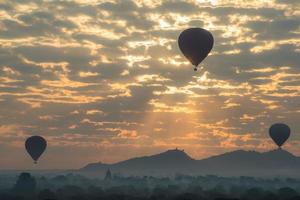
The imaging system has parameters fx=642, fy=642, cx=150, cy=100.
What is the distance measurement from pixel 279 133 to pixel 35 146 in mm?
65039

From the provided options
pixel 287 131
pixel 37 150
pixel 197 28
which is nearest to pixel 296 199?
pixel 287 131

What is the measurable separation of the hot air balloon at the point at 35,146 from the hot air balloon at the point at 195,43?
71314 millimetres

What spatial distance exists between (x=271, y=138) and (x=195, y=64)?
72402mm

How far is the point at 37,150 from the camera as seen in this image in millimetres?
171625

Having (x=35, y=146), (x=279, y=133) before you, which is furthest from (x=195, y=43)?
(x=35, y=146)

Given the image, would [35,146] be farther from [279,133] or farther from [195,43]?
[195,43]

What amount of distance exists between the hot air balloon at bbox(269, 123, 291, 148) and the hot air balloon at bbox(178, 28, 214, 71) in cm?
6125

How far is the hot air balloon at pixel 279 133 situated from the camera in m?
165

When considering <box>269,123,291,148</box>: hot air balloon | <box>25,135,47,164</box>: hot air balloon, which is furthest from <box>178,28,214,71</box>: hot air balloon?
<box>25,135,47,164</box>: hot air balloon

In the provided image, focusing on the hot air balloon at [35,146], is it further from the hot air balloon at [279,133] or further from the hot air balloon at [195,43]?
the hot air balloon at [195,43]

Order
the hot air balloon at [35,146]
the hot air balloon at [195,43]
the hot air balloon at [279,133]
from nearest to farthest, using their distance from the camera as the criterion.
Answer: the hot air balloon at [195,43] → the hot air balloon at [279,133] → the hot air balloon at [35,146]

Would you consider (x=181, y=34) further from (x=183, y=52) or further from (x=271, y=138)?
(x=271, y=138)

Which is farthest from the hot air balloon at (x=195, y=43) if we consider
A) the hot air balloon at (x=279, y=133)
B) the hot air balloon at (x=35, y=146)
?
the hot air balloon at (x=35, y=146)

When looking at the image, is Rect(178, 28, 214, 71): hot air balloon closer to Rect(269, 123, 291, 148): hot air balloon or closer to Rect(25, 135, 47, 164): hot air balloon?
Rect(269, 123, 291, 148): hot air balloon
